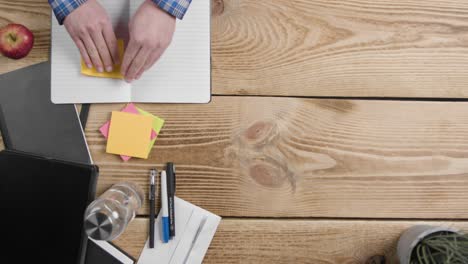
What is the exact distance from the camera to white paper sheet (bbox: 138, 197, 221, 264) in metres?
0.75

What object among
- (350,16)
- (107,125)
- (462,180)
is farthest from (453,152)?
(107,125)

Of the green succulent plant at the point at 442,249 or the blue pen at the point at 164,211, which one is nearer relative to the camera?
the green succulent plant at the point at 442,249

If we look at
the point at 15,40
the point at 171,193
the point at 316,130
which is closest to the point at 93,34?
the point at 15,40

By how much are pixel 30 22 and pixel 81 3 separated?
0.13 metres

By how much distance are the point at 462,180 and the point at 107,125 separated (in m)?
0.71

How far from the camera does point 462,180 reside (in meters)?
0.77

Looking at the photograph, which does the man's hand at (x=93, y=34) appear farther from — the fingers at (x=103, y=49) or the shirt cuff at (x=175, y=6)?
the shirt cuff at (x=175, y=6)

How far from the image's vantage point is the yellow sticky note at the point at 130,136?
0.75 meters

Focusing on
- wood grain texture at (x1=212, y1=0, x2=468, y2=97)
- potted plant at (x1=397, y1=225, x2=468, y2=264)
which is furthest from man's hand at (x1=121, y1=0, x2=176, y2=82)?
potted plant at (x1=397, y1=225, x2=468, y2=264)

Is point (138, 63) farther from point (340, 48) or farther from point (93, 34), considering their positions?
point (340, 48)

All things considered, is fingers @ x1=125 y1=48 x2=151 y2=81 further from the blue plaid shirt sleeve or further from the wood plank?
the wood plank

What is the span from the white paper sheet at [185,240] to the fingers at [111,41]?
11.8 inches

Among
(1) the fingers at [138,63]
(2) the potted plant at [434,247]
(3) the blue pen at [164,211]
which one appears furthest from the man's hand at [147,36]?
(2) the potted plant at [434,247]

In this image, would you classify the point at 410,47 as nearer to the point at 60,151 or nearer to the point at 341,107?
the point at 341,107
